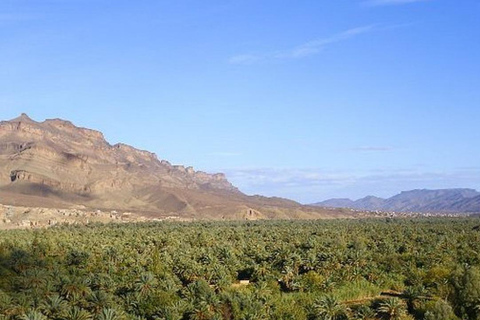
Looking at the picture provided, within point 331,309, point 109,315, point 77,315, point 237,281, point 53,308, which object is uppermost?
point 331,309

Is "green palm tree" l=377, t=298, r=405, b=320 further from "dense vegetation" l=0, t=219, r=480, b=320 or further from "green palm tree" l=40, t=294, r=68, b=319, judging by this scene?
"green palm tree" l=40, t=294, r=68, b=319

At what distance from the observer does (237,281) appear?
57438mm

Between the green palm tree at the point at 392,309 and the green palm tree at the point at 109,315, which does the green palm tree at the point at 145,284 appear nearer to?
the green palm tree at the point at 109,315

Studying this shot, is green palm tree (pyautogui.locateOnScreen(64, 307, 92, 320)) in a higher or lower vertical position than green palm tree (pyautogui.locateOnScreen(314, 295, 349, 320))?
lower

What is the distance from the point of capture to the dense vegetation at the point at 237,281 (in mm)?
36281

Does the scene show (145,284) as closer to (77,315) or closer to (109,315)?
(77,315)

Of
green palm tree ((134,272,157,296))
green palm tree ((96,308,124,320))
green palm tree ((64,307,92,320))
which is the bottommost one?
green palm tree ((64,307,92,320))

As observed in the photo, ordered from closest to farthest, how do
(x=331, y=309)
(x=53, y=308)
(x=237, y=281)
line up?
(x=53, y=308)
(x=331, y=309)
(x=237, y=281)

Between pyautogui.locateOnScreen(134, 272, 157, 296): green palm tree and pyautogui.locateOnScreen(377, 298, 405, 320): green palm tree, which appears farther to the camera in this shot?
pyautogui.locateOnScreen(134, 272, 157, 296): green palm tree

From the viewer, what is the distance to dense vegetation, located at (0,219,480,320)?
119 ft

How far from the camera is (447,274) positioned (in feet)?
152

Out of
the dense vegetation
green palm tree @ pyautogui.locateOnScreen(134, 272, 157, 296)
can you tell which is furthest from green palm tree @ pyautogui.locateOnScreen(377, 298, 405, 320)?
green palm tree @ pyautogui.locateOnScreen(134, 272, 157, 296)

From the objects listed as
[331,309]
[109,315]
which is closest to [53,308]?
[109,315]

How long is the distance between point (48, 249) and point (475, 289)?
48864 millimetres
